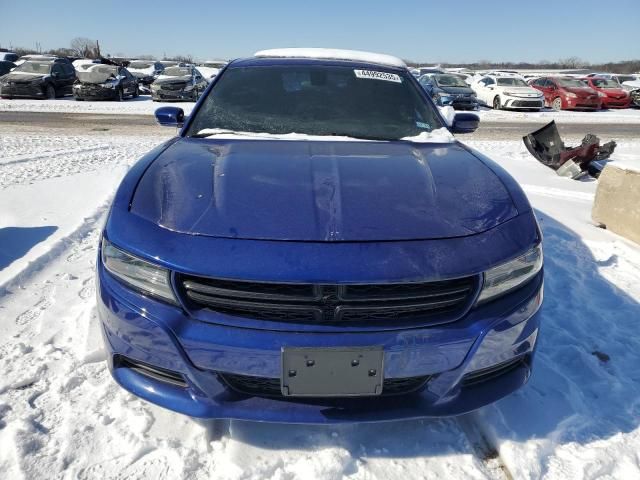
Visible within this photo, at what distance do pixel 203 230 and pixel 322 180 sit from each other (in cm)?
58

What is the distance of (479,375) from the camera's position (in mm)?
1829

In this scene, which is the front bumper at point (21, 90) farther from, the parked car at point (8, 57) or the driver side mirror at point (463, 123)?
the driver side mirror at point (463, 123)

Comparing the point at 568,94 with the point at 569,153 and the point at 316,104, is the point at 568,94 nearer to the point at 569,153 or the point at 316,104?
the point at 569,153

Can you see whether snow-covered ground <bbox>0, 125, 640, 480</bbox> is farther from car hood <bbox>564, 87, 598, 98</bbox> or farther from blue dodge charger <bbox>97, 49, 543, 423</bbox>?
car hood <bbox>564, 87, 598, 98</bbox>

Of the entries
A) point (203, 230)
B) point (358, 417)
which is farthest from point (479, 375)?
point (203, 230)

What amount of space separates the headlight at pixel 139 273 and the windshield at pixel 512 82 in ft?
64.5

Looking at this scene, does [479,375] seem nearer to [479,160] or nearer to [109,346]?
[479,160]

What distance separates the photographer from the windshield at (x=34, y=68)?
58.9 ft

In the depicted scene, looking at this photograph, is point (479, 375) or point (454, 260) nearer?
point (454, 260)

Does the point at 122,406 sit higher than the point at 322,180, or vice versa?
the point at 322,180

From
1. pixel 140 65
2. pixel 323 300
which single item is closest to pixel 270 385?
pixel 323 300

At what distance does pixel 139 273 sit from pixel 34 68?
794 inches

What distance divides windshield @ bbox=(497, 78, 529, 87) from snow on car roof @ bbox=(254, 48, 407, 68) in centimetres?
1716

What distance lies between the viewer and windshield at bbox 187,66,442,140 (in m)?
2.85
